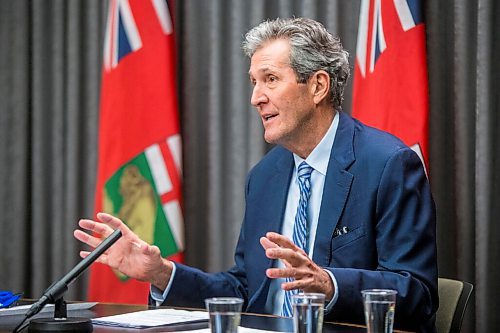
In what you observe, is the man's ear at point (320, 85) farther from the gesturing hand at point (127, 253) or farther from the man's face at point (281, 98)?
the gesturing hand at point (127, 253)

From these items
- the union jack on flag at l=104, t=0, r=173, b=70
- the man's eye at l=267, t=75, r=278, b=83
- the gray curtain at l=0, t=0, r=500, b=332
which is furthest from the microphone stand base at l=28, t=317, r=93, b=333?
the union jack on flag at l=104, t=0, r=173, b=70

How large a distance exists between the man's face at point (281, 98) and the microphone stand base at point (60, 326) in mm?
1025

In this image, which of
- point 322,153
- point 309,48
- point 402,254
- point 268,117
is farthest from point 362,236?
point 309,48

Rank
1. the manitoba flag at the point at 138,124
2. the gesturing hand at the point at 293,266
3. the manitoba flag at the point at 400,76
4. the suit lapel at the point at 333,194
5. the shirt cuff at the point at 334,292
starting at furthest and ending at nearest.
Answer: the manitoba flag at the point at 138,124, the manitoba flag at the point at 400,76, the suit lapel at the point at 333,194, the shirt cuff at the point at 334,292, the gesturing hand at the point at 293,266

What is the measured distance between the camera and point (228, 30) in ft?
12.3

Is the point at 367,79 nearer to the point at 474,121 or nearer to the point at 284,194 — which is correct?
the point at 474,121

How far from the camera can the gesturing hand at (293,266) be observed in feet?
6.16

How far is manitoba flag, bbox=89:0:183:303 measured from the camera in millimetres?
3422

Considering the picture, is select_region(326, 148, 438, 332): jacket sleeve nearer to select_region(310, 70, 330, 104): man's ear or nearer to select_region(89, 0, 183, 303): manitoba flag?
select_region(310, 70, 330, 104): man's ear

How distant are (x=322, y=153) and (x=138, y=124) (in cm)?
115

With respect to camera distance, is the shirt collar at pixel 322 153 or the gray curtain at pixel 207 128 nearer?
the shirt collar at pixel 322 153

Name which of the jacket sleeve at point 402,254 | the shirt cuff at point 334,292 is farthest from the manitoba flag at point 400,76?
the shirt cuff at point 334,292

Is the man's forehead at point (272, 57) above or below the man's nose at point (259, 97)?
above

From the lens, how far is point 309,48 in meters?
2.61
